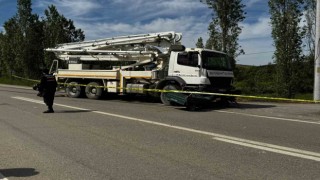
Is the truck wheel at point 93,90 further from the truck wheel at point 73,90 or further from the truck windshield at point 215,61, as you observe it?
the truck windshield at point 215,61

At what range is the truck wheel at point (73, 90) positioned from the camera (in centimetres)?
2142

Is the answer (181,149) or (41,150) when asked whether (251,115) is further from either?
(41,150)

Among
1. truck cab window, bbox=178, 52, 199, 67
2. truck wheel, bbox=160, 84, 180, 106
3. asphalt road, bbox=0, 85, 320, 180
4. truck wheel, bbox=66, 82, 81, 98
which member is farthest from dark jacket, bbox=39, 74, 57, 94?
truck wheel, bbox=66, 82, 81, 98

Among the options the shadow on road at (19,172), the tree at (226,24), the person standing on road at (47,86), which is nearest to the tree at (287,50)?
the tree at (226,24)

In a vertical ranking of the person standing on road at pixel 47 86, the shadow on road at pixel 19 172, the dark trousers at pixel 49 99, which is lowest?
the shadow on road at pixel 19 172

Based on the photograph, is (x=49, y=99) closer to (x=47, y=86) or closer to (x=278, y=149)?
(x=47, y=86)

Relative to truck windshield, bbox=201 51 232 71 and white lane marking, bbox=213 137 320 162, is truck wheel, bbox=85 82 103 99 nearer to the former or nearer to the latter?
truck windshield, bbox=201 51 232 71

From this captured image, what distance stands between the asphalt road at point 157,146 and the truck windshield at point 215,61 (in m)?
3.29

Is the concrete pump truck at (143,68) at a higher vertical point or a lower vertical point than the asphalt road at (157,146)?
higher

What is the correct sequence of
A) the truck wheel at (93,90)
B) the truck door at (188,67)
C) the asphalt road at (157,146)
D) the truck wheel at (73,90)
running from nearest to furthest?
1. the asphalt road at (157,146)
2. the truck door at (188,67)
3. the truck wheel at (93,90)
4. the truck wheel at (73,90)

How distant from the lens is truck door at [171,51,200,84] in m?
15.9

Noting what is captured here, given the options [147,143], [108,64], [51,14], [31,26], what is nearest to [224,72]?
[108,64]

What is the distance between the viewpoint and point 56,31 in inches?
1539

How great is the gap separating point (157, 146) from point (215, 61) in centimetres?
896
